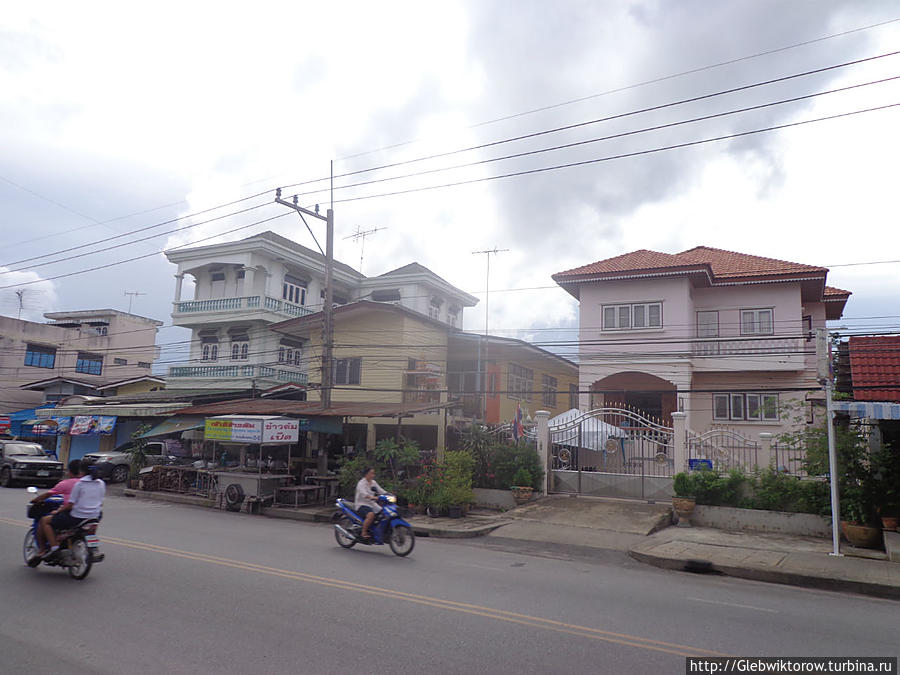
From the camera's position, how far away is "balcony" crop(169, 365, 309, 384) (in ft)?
102

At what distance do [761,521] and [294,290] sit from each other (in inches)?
1045

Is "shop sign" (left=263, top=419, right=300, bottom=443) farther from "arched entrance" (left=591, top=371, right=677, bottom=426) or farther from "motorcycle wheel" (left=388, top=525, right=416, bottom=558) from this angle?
"arched entrance" (left=591, top=371, right=677, bottom=426)

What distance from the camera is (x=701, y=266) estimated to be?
24234 mm

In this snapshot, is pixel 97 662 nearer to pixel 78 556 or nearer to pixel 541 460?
pixel 78 556

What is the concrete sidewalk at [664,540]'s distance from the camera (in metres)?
9.91

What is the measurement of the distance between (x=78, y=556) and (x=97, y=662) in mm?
3499

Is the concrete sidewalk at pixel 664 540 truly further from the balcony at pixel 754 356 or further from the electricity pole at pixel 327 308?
the balcony at pixel 754 356

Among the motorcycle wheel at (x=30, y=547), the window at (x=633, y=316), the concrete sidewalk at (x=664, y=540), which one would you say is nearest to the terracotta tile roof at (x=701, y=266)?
the window at (x=633, y=316)

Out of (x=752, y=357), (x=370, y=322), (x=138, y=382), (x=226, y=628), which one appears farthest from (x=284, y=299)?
(x=226, y=628)

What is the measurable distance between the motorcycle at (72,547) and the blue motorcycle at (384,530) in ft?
14.3

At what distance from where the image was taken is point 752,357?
25.0 meters

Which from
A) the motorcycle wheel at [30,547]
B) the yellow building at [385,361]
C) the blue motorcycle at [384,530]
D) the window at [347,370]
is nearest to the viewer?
the motorcycle wheel at [30,547]

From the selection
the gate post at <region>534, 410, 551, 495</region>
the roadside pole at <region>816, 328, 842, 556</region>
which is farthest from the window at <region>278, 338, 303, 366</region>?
the roadside pole at <region>816, 328, 842, 556</region>

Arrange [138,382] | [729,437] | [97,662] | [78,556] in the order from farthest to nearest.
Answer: [138,382] → [729,437] → [78,556] → [97,662]
